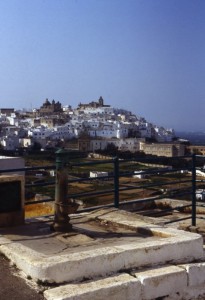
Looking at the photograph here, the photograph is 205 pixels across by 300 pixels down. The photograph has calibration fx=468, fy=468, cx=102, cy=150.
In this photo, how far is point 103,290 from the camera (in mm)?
4137

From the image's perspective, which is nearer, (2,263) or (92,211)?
(2,263)

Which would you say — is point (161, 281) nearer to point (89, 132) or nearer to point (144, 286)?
point (144, 286)

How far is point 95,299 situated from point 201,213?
5.66 metres

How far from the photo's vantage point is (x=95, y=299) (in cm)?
407

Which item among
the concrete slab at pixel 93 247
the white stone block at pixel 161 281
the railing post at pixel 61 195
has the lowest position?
the white stone block at pixel 161 281

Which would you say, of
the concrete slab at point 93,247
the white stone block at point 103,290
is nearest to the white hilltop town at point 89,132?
the concrete slab at point 93,247

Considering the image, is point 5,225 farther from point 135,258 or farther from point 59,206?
point 135,258

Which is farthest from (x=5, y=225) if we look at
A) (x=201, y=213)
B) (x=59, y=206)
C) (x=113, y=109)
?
(x=113, y=109)

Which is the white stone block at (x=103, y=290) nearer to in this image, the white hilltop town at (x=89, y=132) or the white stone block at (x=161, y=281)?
the white stone block at (x=161, y=281)

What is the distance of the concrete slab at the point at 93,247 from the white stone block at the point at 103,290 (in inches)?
5.1

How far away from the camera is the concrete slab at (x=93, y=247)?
427 cm

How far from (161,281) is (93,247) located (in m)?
0.82

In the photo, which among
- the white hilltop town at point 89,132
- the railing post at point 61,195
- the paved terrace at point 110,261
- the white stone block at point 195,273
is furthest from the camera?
the white hilltop town at point 89,132

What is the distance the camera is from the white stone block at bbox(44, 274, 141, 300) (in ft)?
13.1
